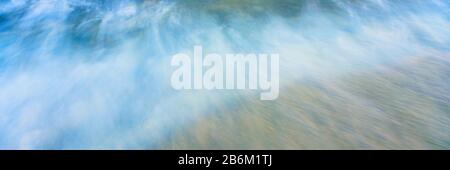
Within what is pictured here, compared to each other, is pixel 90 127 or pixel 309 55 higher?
pixel 309 55

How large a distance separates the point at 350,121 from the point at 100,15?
2.93 m

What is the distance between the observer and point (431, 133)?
2406 millimetres

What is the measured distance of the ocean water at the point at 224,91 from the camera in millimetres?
2484

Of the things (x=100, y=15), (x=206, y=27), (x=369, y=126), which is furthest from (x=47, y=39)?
(x=369, y=126)

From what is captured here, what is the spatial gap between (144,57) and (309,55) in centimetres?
157

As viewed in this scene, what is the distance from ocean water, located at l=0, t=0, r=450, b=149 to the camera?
8.15 feet

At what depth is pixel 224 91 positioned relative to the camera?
9.30ft

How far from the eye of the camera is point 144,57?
126 inches

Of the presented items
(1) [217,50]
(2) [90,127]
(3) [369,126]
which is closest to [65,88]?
(2) [90,127]

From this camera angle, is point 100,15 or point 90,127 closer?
point 90,127
